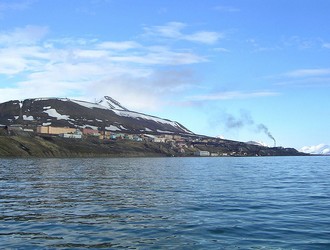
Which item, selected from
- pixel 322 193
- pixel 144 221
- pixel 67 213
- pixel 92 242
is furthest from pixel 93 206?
pixel 322 193

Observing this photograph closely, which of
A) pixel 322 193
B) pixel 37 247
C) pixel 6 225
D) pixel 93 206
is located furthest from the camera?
pixel 322 193

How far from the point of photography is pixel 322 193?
41.3 metres

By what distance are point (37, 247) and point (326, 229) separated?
16.2 metres

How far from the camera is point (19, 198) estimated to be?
1395 inches

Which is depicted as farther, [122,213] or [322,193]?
[322,193]

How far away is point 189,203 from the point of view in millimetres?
32531

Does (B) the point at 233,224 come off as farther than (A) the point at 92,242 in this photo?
Yes

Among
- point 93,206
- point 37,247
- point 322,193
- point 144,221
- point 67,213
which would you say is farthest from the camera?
point 322,193

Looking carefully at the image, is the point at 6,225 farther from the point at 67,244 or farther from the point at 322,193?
the point at 322,193

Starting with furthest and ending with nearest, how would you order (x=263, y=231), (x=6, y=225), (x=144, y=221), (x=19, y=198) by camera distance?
1. (x=19, y=198)
2. (x=144, y=221)
3. (x=6, y=225)
4. (x=263, y=231)

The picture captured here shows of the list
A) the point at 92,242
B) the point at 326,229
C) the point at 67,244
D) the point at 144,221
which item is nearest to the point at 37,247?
the point at 67,244

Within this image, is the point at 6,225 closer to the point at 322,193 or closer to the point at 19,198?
the point at 19,198

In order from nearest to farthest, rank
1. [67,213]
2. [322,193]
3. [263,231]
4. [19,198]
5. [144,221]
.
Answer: [263,231] < [144,221] < [67,213] < [19,198] < [322,193]

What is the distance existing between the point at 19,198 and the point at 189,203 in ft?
52.8
